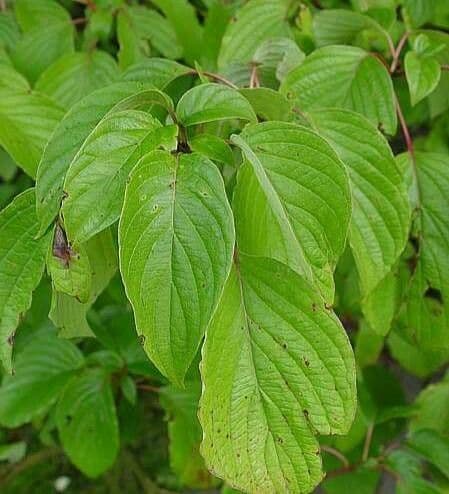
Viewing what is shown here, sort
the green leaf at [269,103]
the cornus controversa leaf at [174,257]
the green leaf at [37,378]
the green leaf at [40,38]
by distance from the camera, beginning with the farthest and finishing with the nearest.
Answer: the green leaf at [37,378]
the green leaf at [40,38]
the green leaf at [269,103]
the cornus controversa leaf at [174,257]

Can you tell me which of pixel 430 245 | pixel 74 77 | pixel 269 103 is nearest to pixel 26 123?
pixel 74 77

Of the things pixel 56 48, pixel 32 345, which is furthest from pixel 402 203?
pixel 32 345

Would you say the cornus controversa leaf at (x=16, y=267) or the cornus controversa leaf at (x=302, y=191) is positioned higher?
the cornus controversa leaf at (x=302, y=191)

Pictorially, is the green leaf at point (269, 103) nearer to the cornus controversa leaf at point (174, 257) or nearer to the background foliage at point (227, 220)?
the background foliage at point (227, 220)

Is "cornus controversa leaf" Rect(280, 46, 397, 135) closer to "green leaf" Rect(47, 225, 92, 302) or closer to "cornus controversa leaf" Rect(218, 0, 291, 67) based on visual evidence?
"cornus controversa leaf" Rect(218, 0, 291, 67)

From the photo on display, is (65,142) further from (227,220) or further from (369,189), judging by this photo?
(369,189)

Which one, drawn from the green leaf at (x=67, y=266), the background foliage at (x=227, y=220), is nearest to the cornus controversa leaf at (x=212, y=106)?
the background foliage at (x=227, y=220)

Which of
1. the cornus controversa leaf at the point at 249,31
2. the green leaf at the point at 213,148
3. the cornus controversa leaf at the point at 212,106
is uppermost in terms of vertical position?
the cornus controversa leaf at the point at 212,106
